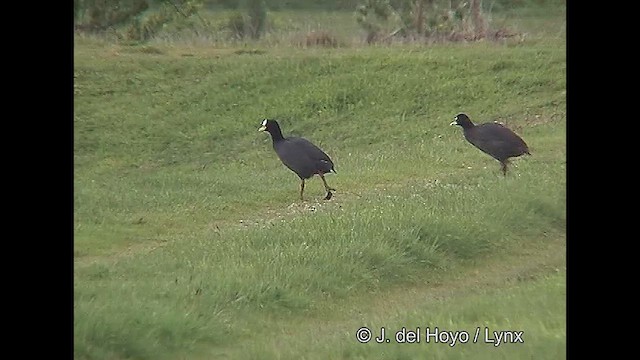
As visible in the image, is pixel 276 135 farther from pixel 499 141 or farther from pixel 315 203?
pixel 499 141

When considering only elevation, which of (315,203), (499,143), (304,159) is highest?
(499,143)

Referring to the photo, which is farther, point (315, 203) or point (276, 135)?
point (276, 135)

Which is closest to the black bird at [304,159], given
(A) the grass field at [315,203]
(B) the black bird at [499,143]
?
(A) the grass field at [315,203]

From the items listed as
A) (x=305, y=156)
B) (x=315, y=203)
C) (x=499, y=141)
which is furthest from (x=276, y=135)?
(x=499, y=141)

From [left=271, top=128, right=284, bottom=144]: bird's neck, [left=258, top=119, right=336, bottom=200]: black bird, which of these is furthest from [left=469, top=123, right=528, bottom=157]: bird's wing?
[left=271, top=128, right=284, bottom=144]: bird's neck

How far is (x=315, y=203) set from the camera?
1095cm

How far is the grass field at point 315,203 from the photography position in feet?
21.7

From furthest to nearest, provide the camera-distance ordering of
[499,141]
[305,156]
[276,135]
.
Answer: [499,141] → [276,135] → [305,156]

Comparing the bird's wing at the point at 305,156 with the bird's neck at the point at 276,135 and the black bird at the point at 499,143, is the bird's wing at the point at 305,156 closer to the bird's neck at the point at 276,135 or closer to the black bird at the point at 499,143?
the bird's neck at the point at 276,135

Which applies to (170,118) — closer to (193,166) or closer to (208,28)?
(193,166)

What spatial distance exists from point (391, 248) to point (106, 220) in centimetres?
272

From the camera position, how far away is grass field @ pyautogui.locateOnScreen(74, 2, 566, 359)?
662 cm

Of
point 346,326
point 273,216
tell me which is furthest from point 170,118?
point 346,326

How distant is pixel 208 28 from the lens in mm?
17656
